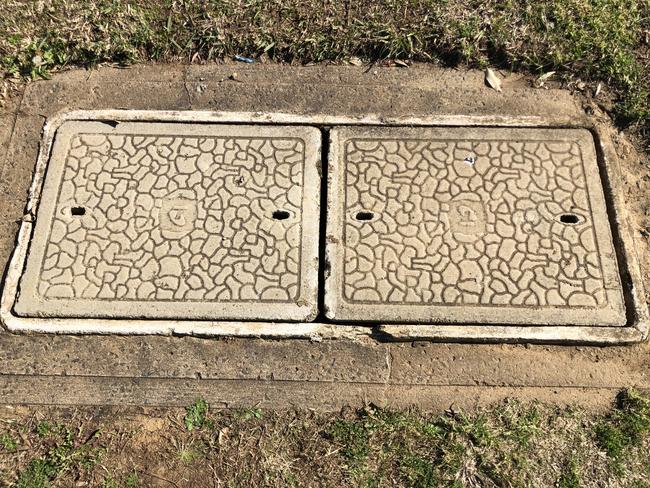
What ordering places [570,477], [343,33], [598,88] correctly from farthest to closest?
[343,33] → [598,88] → [570,477]

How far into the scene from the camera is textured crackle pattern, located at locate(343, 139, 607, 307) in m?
3.19

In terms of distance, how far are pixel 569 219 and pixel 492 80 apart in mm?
1162

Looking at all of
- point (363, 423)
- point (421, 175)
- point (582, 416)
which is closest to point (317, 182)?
point (421, 175)

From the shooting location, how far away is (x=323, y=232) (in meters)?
3.34

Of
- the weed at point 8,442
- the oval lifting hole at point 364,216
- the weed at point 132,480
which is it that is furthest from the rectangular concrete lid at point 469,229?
the weed at point 8,442

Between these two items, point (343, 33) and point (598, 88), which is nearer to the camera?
point (598, 88)

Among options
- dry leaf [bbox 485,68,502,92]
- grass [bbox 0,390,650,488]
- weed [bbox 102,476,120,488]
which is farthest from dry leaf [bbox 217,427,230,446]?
dry leaf [bbox 485,68,502,92]

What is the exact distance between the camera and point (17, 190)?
358 centimetres

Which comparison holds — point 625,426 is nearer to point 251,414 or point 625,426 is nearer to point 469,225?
point 469,225

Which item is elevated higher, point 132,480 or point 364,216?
point 364,216

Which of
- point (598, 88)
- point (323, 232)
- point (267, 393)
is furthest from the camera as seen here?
point (598, 88)

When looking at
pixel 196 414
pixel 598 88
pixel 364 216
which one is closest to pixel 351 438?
pixel 196 414

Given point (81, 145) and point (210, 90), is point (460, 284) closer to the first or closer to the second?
point (210, 90)

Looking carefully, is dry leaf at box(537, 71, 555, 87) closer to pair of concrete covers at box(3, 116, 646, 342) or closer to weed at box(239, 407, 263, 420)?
pair of concrete covers at box(3, 116, 646, 342)
